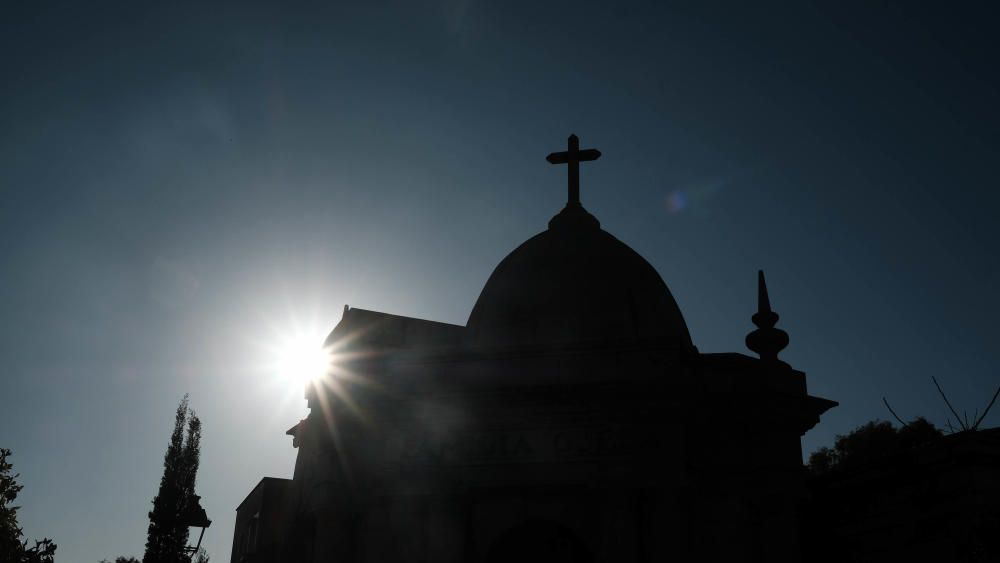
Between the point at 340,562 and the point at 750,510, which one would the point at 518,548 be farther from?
the point at 750,510

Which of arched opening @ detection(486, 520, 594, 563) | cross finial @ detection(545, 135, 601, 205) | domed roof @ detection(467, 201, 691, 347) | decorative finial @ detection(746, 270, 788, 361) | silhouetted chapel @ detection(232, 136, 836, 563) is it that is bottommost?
arched opening @ detection(486, 520, 594, 563)

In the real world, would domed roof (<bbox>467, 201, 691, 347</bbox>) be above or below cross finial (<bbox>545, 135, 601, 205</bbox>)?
below

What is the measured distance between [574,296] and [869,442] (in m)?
22.4

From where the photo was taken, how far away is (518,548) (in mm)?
15523

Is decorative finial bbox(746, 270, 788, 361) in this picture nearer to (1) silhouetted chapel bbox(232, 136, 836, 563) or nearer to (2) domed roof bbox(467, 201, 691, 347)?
(1) silhouetted chapel bbox(232, 136, 836, 563)

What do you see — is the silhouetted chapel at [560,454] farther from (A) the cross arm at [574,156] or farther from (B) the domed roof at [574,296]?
(A) the cross arm at [574,156]

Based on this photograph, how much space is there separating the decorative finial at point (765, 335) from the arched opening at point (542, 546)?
5104 mm

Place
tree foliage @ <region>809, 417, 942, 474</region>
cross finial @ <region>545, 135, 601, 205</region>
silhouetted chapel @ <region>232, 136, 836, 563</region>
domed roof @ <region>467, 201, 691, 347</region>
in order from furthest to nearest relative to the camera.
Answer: tree foliage @ <region>809, 417, 942, 474</region>
cross finial @ <region>545, 135, 601, 205</region>
domed roof @ <region>467, 201, 691, 347</region>
silhouetted chapel @ <region>232, 136, 836, 563</region>

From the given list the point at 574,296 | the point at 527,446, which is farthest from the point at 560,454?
the point at 574,296

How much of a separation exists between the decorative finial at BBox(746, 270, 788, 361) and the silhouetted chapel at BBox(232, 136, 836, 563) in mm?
28

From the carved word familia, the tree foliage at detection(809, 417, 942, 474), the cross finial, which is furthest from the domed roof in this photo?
the tree foliage at detection(809, 417, 942, 474)

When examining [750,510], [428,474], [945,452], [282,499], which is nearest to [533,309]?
[428,474]

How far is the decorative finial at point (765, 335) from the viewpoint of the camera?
15.9 metres

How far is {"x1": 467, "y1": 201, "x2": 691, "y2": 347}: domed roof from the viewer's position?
56.2 feet
